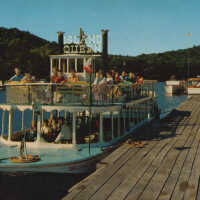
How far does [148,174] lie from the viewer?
9336 mm

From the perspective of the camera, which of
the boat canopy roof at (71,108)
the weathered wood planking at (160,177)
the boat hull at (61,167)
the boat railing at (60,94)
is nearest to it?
the weathered wood planking at (160,177)

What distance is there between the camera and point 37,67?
6594 cm

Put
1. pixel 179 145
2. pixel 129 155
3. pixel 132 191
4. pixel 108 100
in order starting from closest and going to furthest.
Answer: pixel 132 191, pixel 129 155, pixel 179 145, pixel 108 100

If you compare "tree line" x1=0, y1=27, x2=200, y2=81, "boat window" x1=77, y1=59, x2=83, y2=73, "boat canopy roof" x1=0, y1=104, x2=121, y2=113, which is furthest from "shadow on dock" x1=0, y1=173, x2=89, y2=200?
"tree line" x1=0, y1=27, x2=200, y2=81

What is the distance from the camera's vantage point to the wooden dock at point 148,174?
7.83m

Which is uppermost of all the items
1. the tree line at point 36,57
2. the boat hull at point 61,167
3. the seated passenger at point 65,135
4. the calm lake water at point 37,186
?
the tree line at point 36,57

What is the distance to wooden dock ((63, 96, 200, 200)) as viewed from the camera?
7.83 meters

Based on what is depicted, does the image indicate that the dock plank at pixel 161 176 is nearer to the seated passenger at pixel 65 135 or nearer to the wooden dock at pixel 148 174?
the wooden dock at pixel 148 174

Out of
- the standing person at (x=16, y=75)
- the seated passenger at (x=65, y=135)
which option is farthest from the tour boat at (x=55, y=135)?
the standing person at (x=16, y=75)

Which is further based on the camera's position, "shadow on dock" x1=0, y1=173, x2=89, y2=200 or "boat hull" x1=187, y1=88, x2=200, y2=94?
"boat hull" x1=187, y1=88, x2=200, y2=94

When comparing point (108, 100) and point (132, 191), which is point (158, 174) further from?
point (108, 100)

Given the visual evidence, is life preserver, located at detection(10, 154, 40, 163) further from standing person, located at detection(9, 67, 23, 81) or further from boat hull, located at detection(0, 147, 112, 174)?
standing person, located at detection(9, 67, 23, 81)

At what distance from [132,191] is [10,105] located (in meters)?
8.14

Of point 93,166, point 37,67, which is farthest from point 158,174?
point 37,67
